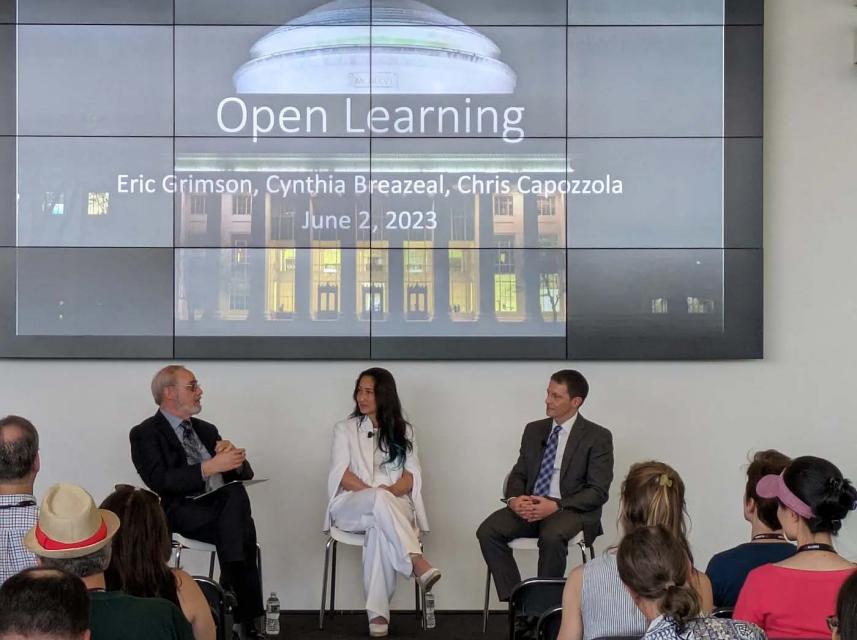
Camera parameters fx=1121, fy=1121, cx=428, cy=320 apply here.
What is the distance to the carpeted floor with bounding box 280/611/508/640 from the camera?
223 inches

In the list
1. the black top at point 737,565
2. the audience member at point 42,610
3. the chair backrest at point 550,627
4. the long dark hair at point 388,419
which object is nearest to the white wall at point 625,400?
the long dark hair at point 388,419

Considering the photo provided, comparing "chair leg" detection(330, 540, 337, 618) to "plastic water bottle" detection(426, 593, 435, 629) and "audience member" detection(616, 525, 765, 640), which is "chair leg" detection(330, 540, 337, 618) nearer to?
"plastic water bottle" detection(426, 593, 435, 629)

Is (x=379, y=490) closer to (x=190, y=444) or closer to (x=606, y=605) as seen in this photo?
(x=190, y=444)

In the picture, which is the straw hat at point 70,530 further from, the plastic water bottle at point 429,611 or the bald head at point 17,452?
the plastic water bottle at point 429,611

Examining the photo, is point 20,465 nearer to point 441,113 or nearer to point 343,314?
point 343,314

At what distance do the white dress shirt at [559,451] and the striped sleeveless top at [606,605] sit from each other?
99.8 inches

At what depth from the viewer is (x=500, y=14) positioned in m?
6.24

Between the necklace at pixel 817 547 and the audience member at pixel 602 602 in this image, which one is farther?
the audience member at pixel 602 602

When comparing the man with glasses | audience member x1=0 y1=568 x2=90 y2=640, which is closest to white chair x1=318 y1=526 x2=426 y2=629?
the man with glasses

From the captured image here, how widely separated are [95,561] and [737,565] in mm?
1979

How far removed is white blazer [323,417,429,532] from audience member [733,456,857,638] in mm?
2968

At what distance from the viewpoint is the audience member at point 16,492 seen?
356 centimetres

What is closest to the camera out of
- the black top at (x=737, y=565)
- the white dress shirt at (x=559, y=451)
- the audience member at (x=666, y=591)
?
the audience member at (x=666, y=591)

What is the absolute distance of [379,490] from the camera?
5684mm
